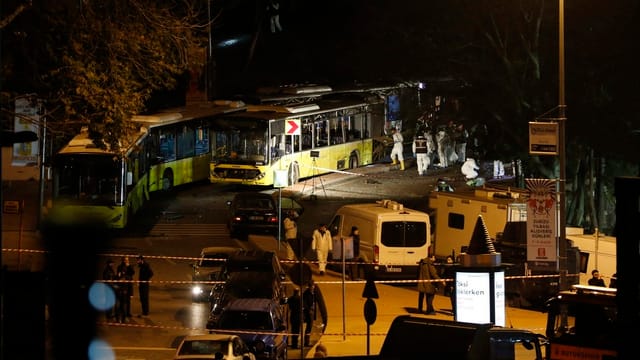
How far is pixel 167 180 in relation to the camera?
3972cm

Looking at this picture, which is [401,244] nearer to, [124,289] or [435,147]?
[124,289]

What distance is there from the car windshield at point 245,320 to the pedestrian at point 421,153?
25256 mm

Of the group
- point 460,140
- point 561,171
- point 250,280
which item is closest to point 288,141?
point 460,140

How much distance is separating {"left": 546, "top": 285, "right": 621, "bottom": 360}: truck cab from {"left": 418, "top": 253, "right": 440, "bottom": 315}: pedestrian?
290 inches

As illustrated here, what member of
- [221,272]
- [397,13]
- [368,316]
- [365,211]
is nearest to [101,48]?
[221,272]

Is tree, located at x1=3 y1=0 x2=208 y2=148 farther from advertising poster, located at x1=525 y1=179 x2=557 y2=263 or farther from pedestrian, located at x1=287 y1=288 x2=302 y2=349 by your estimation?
advertising poster, located at x1=525 y1=179 x2=557 y2=263

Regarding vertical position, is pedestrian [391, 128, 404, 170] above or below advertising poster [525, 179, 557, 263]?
above

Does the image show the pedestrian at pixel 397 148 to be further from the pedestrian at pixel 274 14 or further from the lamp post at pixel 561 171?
the lamp post at pixel 561 171

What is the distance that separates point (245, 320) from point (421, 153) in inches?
1020

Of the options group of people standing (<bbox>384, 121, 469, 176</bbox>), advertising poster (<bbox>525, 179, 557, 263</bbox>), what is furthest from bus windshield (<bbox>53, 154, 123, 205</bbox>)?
advertising poster (<bbox>525, 179, 557, 263</bbox>)

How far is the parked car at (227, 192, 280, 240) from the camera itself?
32.7 meters

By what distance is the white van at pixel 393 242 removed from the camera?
28.0 m

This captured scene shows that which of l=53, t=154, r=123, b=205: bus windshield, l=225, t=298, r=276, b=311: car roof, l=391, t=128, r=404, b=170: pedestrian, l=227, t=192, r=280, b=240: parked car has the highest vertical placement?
l=391, t=128, r=404, b=170: pedestrian

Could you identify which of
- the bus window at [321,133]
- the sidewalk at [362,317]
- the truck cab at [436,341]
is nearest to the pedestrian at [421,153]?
the bus window at [321,133]
